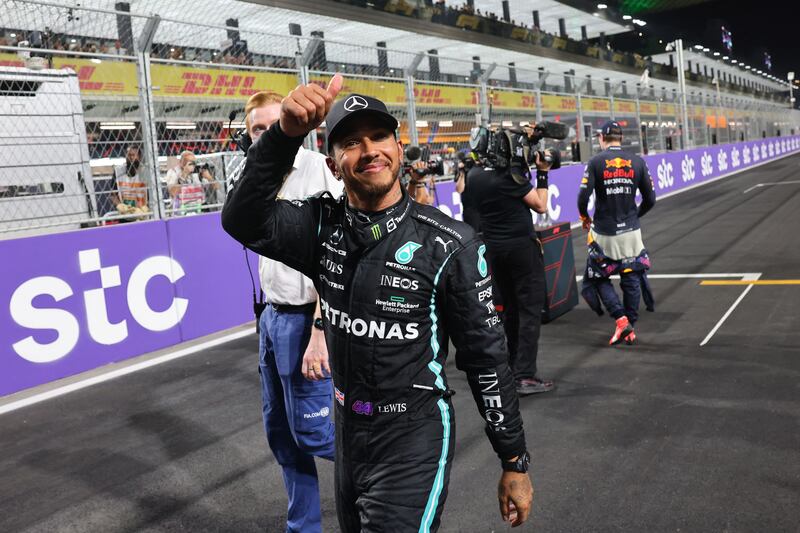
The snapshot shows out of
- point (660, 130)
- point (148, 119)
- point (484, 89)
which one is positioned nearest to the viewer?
point (148, 119)

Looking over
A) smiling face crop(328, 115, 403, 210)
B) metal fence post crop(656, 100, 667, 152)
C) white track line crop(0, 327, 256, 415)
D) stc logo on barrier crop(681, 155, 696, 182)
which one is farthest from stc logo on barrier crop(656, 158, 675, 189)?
smiling face crop(328, 115, 403, 210)

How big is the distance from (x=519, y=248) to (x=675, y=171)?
18339mm

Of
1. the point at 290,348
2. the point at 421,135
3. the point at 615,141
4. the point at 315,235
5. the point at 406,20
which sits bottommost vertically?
the point at 290,348

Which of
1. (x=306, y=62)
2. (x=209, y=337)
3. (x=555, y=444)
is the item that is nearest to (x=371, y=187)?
(x=555, y=444)

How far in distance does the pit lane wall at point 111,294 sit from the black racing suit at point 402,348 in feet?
13.9

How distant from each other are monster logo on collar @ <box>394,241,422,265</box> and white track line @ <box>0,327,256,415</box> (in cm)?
429

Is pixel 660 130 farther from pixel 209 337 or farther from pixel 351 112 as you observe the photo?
pixel 351 112

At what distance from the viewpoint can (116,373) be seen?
5.65 m

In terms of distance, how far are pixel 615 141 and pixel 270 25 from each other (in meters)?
21.1

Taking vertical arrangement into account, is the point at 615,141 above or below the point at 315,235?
above

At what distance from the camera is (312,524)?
8.96 ft

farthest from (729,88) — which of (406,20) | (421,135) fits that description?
(421,135)

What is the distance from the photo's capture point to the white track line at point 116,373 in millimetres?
5066

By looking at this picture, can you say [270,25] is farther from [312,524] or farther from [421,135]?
[312,524]
